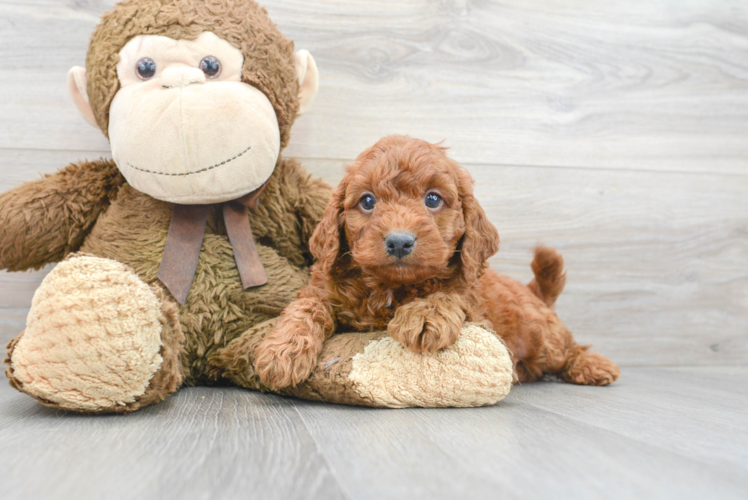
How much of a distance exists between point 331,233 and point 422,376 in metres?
0.38

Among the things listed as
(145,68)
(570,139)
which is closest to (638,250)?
(570,139)

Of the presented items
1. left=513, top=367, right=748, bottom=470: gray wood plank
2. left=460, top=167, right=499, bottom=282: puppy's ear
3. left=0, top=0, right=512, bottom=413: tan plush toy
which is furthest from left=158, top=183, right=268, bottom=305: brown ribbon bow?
left=513, top=367, right=748, bottom=470: gray wood plank

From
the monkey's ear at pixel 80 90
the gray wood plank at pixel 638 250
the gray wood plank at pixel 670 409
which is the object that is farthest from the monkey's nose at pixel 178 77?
the gray wood plank at pixel 670 409

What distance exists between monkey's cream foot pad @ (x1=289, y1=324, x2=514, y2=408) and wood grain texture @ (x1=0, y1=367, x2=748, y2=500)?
3 centimetres

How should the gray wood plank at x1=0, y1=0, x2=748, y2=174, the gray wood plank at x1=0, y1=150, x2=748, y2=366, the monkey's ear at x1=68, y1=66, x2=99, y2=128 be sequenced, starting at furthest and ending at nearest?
the gray wood plank at x1=0, y1=150, x2=748, y2=366 < the gray wood plank at x1=0, y1=0, x2=748, y2=174 < the monkey's ear at x1=68, y1=66, x2=99, y2=128

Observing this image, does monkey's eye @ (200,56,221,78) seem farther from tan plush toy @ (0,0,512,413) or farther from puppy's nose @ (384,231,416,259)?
puppy's nose @ (384,231,416,259)

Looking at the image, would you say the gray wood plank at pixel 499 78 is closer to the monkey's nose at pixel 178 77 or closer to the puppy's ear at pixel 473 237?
the monkey's nose at pixel 178 77

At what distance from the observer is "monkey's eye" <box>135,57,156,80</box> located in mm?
1336

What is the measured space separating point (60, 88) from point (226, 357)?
3.33 ft

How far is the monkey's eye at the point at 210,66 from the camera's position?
1.35 meters

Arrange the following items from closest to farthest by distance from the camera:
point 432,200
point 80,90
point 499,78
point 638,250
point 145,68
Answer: point 432,200, point 145,68, point 80,90, point 499,78, point 638,250

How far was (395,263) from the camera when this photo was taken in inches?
44.0

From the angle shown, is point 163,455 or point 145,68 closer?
point 163,455

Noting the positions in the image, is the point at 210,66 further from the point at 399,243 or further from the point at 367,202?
the point at 399,243
